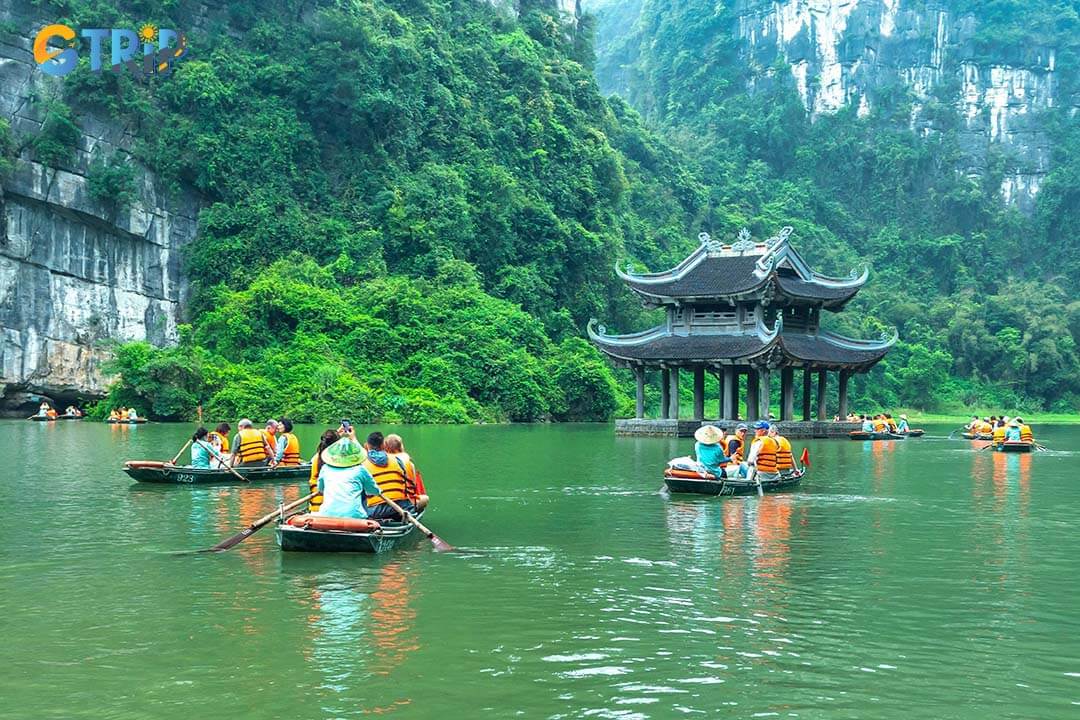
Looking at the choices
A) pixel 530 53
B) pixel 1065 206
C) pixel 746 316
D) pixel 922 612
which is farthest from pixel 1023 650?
pixel 1065 206

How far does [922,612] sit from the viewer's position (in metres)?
10.9

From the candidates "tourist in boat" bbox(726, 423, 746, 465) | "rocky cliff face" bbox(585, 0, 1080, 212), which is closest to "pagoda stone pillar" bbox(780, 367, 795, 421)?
"tourist in boat" bbox(726, 423, 746, 465)

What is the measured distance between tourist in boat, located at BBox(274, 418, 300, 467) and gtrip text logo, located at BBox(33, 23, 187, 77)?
3829cm

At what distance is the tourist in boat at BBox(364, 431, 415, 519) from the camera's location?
1416cm

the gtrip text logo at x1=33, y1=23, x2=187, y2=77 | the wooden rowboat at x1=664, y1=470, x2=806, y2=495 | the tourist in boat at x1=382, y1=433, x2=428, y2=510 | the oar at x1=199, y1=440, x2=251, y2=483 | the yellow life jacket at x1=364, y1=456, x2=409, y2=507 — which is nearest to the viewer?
the yellow life jacket at x1=364, y1=456, x2=409, y2=507

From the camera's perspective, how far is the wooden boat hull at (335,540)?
43.0 feet

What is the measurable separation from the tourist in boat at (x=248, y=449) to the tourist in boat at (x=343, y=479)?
937 cm

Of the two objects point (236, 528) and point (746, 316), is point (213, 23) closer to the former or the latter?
point (746, 316)

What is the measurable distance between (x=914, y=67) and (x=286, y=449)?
93213 mm

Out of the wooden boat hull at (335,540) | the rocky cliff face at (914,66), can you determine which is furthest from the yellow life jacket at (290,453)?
the rocky cliff face at (914,66)

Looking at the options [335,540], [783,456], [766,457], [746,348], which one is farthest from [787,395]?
[335,540]

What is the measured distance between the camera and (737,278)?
144ft

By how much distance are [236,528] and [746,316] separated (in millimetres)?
30166

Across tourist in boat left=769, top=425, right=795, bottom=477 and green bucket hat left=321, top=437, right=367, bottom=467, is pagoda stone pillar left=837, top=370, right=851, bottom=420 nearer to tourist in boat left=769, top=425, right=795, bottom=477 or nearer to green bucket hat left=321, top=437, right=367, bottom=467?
tourist in boat left=769, top=425, right=795, bottom=477
